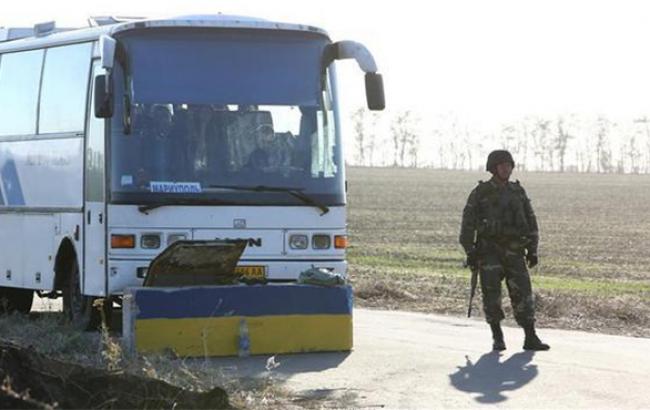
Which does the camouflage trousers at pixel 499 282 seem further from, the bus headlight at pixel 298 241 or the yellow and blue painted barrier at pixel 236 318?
the bus headlight at pixel 298 241

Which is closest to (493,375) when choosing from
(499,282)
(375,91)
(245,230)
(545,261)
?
(499,282)

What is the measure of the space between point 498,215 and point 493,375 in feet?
7.04

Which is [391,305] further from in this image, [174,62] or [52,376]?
[52,376]

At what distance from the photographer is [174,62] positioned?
15633mm

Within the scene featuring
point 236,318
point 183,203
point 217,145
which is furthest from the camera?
point 217,145

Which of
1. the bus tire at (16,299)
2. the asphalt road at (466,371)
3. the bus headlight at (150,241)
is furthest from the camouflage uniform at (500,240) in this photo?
the bus tire at (16,299)

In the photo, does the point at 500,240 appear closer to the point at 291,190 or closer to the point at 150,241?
the point at 291,190

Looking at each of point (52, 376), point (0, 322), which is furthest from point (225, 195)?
point (52, 376)

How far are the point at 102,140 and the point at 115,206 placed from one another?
2.64 ft

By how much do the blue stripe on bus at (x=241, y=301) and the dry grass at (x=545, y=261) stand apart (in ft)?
13.1

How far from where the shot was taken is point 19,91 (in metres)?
18.7

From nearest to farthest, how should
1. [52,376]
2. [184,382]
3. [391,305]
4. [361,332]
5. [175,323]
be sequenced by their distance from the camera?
[52,376]
[184,382]
[175,323]
[361,332]
[391,305]

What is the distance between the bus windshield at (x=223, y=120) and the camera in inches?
606

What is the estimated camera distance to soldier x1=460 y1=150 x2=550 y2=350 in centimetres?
1466
